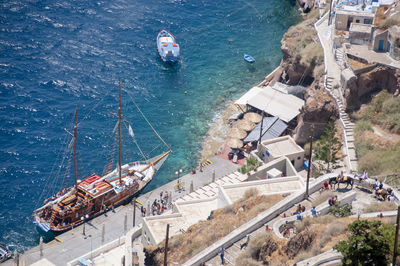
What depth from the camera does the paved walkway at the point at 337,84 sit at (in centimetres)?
7312

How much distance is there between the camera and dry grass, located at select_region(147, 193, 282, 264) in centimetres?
5528

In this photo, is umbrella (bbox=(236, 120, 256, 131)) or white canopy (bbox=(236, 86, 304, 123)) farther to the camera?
white canopy (bbox=(236, 86, 304, 123))

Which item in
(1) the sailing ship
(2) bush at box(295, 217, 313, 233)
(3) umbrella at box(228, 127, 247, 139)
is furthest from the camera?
(3) umbrella at box(228, 127, 247, 139)

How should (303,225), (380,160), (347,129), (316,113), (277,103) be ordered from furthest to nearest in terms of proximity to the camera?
1. (277,103)
2. (316,113)
3. (347,129)
4. (380,160)
5. (303,225)

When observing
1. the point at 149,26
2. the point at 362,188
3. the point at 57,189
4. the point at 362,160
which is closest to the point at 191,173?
the point at 57,189

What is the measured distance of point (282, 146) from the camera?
261 feet

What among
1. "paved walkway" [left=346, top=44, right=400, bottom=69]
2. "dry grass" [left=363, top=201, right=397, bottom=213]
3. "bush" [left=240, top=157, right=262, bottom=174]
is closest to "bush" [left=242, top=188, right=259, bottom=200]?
"bush" [left=240, top=157, right=262, bottom=174]

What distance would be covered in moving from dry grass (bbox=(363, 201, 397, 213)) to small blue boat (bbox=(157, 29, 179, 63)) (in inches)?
2520

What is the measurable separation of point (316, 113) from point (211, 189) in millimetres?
17785

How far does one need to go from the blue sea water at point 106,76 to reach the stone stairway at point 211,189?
32.4 feet

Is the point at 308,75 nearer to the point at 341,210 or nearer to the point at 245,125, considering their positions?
the point at 245,125

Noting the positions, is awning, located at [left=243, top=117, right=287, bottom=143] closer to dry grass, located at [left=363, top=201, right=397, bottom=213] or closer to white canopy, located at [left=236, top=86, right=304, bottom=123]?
white canopy, located at [left=236, top=86, right=304, bottom=123]

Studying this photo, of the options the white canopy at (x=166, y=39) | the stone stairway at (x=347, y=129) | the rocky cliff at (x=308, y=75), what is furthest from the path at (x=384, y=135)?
the white canopy at (x=166, y=39)

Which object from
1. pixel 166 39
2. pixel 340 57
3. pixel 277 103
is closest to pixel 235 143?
pixel 277 103
